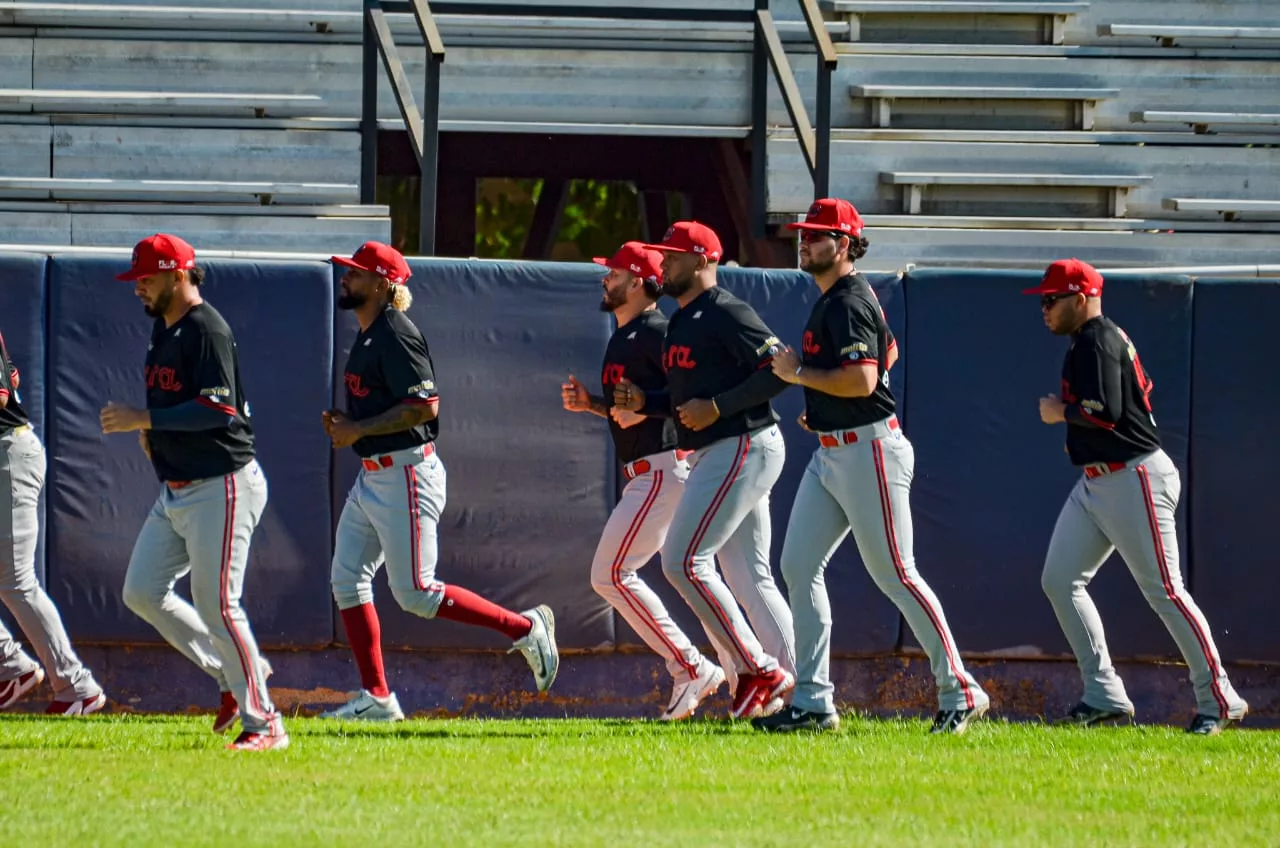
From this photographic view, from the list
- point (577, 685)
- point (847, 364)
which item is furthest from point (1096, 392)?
point (577, 685)

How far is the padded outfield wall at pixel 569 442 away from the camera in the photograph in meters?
8.12

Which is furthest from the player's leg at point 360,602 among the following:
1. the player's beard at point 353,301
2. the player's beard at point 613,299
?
the player's beard at point 613,299

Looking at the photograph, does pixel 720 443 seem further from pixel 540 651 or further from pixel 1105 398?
pixel 1105 398

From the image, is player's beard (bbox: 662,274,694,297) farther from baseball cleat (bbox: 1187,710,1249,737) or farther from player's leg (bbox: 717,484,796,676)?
baseball cleat (bbox: 1187,710,1249,737)

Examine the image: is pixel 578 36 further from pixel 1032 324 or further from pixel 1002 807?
pixel 1002 807

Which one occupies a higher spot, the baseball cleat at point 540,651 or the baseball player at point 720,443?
the baseball player at point 720,443

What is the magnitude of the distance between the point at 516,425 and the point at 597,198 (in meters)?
11.4

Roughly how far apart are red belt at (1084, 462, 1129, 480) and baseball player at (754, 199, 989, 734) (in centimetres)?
87

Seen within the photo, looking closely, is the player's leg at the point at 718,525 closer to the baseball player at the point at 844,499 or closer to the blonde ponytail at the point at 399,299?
the baseball player at the point at 844,499

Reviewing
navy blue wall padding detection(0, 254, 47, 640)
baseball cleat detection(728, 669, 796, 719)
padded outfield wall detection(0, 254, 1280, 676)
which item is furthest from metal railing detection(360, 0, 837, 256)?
baseball cleat detection(728, 669, 796, 719)

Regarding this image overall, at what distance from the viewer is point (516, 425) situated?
330 inches

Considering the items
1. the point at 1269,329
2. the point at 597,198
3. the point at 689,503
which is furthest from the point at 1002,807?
the point at 597,198

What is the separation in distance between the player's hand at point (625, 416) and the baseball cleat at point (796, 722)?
131cm

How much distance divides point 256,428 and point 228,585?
1940 mm
